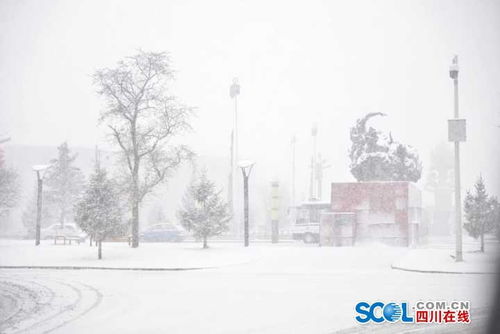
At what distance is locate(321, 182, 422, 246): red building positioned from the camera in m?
31.6

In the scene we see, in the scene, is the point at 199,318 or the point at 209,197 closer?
the point at 199,318

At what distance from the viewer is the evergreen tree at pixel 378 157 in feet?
119

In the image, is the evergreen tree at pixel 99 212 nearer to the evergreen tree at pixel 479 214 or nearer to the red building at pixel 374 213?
the red building at pixel 374 213

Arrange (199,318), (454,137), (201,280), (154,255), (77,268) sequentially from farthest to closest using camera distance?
(154,255), (77,268), (454,137), (201,280), (199,318)

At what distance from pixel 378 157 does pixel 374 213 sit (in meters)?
5.47

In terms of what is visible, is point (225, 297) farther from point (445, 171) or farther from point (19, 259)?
point (445, 171)

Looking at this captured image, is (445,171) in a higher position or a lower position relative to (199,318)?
higher

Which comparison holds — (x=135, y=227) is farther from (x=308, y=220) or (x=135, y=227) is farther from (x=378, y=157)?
(x=378, y=157)

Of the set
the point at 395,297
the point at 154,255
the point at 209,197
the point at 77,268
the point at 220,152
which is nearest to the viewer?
the point at 395,297

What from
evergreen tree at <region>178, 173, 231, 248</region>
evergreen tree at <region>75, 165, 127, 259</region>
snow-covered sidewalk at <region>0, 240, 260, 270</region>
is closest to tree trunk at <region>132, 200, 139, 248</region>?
snow-covered sidewalk at <region>0, 240, 260, 270</region>

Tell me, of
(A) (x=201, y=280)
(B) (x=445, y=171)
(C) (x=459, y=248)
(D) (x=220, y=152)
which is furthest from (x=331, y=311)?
(D) (x=220, y=152)

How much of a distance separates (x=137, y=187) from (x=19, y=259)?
721 centimetres

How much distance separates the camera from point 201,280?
57.6 ft

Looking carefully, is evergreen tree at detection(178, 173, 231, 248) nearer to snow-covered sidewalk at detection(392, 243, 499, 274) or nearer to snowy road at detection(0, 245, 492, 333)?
snowy road at detection(0, 245, 492, 333)
